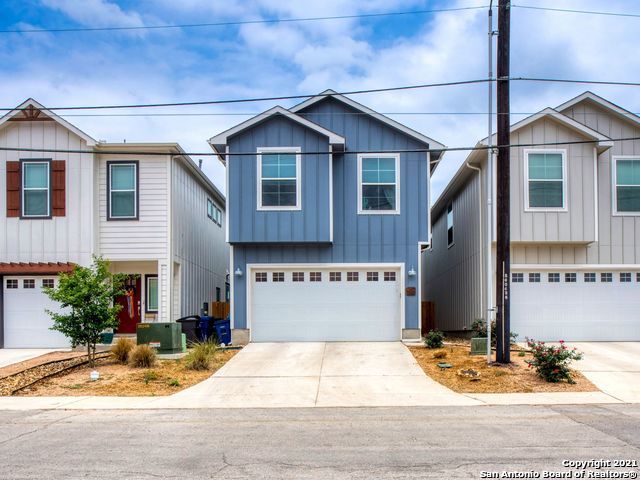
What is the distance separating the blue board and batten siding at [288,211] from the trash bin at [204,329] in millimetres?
2500

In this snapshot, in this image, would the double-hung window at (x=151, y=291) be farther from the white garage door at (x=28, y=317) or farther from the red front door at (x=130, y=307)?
the white garage door at (x=28, y=317)

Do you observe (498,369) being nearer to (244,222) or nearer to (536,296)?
(536,296)

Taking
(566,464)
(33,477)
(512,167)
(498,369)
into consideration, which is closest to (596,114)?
(512,167)

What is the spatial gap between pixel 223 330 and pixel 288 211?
13.3 feet

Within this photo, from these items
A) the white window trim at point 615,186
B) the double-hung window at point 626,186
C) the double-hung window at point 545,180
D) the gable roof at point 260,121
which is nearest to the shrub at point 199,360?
the gable roof at point 260,121

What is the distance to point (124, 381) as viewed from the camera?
46.8ft

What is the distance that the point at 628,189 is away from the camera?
19750mm

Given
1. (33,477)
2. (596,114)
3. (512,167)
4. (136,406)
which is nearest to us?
(33,477)

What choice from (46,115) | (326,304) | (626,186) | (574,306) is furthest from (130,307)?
(626,186)

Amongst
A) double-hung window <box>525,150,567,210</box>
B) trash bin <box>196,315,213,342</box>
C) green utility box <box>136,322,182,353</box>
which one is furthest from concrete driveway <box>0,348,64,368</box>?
double-hung window <box>525,150,567,210</box>

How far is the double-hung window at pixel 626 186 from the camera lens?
19688mm

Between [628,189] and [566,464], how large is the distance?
48.6 ft

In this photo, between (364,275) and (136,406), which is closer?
(136,406)

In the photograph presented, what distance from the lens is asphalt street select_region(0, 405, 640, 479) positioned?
7059mm
